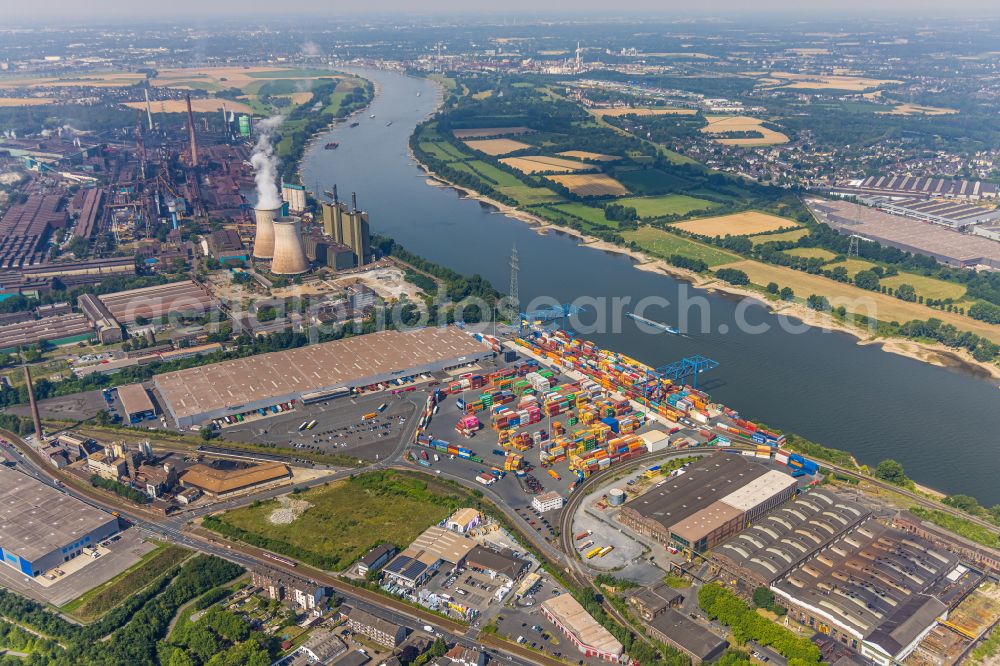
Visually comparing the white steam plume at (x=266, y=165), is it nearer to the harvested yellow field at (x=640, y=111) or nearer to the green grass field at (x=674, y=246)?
the green grass field at (x=674, y=246)

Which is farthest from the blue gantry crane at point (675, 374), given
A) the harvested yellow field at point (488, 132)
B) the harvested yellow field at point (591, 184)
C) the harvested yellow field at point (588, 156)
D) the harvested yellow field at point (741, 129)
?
the harvested yellow field at point (488, 132)

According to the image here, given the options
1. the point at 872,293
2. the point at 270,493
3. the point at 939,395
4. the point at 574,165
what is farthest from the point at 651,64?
the point at 270,493

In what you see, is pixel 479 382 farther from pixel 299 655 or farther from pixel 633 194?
pixel 633 194

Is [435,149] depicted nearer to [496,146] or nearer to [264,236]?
[496,146]

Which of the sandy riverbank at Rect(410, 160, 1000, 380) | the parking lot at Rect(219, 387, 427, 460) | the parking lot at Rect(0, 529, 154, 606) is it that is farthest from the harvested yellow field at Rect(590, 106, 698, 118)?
the parking lot at Rect(0, 529, 154, 606)

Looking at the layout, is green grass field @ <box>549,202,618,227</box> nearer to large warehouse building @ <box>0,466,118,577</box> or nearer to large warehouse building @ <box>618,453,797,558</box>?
large warehouse building @ <box>618,453,797,558</box>
